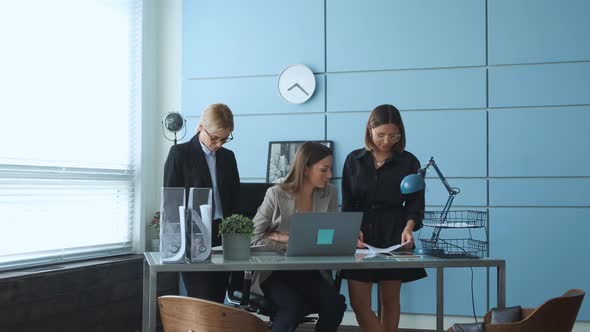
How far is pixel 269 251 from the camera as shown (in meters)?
3.00

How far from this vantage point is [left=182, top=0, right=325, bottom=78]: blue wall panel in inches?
200

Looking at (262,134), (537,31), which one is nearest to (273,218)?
(262,134)

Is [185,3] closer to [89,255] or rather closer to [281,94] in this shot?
[281,94]

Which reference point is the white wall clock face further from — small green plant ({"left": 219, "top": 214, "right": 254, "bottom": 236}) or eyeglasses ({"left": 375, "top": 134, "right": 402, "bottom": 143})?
small green plant ({"left": 219, "top": 214, "right": 254, "bottom": 236})

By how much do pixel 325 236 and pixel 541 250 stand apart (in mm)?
2486

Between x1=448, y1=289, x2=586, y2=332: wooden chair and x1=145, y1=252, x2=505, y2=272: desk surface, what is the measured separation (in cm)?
27

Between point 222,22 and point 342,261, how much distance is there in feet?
10.3

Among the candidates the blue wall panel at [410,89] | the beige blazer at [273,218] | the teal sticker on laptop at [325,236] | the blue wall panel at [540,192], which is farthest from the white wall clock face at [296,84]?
the teal sticker on laptop at [325,236]

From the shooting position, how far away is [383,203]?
3.23 meters

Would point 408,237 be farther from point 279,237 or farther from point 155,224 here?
point 155,224

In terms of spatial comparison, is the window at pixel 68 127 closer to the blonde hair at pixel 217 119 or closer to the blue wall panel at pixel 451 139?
the blonde hair at pixel 217 119

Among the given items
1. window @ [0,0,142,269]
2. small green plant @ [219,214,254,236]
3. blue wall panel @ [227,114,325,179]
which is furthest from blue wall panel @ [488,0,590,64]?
small green plant @ [219,214,254,236]

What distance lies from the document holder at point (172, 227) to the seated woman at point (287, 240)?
1.67ft

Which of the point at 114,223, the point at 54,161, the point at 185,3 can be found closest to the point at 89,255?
the point at 114,223
